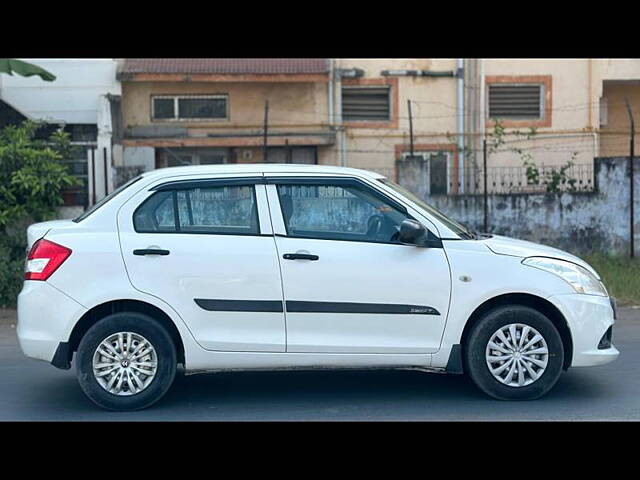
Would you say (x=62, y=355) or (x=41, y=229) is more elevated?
(x=41, y=229)

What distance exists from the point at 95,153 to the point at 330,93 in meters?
5.75

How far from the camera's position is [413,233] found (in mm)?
6605

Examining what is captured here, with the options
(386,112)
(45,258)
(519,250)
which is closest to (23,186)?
(45,258)

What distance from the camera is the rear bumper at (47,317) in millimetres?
6586

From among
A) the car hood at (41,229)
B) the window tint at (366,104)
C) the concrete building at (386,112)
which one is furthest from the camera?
the window tint at (366,104)

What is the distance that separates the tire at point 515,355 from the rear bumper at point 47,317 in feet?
9.40

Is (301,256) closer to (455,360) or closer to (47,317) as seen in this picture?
(455,360)

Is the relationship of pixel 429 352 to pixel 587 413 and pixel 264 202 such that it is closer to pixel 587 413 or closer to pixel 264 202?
pixel 587 413

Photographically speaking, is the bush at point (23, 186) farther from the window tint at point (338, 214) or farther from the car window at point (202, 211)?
the window tint at point (338, 214)

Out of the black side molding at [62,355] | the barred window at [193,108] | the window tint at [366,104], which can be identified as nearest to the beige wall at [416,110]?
the window tint at [366,104]

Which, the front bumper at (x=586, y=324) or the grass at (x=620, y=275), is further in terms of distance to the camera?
the grass at (x=620, y=275)

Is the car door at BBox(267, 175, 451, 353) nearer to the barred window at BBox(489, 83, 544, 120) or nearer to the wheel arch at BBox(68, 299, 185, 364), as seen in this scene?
the wheel arch at BBox(68, 299, 185, 364)

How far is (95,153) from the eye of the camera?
46.0 feet

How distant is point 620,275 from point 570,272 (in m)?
6.11
